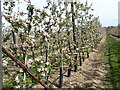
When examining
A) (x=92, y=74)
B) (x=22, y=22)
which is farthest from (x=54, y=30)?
(x=92, y=74)

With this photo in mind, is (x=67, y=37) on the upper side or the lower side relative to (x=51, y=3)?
lower

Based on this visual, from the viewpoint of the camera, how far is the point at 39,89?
6930 mm

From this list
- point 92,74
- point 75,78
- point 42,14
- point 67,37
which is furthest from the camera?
point 92,74

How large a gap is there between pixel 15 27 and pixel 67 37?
427cm

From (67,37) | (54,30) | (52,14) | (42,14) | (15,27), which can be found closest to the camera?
(15,27)

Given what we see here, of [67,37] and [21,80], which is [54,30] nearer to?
[67,37]

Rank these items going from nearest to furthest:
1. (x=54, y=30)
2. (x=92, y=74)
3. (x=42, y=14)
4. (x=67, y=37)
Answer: (x=42, y=14)
(x=54, y=30)
(x=67, y=37)
(x=92, y=74)

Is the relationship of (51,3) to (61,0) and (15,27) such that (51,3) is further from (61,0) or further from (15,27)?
(15,27)

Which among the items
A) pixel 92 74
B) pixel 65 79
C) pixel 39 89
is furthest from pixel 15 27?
pixel 92 74

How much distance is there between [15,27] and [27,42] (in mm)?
690

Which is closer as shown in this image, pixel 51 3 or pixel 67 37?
pixel 51 3

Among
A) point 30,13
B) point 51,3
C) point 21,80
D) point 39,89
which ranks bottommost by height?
point 39,89

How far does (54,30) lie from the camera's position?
721 cm

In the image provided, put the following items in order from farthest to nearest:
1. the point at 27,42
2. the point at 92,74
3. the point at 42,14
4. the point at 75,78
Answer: the point at 92,74 → the point at 75,78 → the point at 42,14 → the point at 27,42
